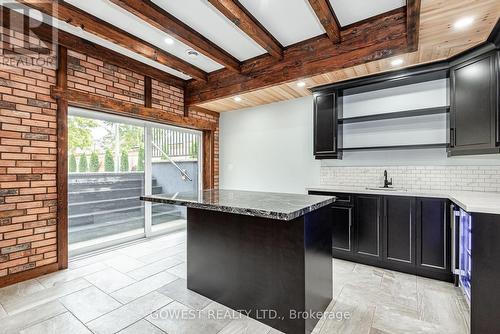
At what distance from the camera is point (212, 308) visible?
2164 millimetres

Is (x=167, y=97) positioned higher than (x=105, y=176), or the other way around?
(x=167, y=97)

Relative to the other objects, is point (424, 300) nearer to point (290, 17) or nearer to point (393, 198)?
point (393, 198)

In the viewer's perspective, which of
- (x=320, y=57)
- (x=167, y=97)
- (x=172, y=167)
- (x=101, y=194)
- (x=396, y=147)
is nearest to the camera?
(x=320, y=57)

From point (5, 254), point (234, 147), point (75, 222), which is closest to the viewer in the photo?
point (5, 254)

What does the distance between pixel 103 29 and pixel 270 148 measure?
118 inches

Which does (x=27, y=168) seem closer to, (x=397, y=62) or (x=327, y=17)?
(x=327, y=17)

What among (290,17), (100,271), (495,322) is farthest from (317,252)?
(100,271)

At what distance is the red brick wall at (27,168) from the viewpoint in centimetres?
254

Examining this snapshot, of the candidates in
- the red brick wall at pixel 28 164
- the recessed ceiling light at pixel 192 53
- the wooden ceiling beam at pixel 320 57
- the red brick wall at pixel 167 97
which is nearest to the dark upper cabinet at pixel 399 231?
the wooden ceiling beam at pixel 320 57

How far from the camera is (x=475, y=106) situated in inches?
100

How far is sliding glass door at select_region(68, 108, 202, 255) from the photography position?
3.37m

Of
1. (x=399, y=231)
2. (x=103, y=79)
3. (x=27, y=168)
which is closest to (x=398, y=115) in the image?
(x=399, y=231)

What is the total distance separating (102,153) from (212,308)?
285 centimetres

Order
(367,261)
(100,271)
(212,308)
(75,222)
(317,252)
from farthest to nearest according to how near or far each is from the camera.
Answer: (75,222)
(367,261)
(100,271)
(212,308)
(317,252)
